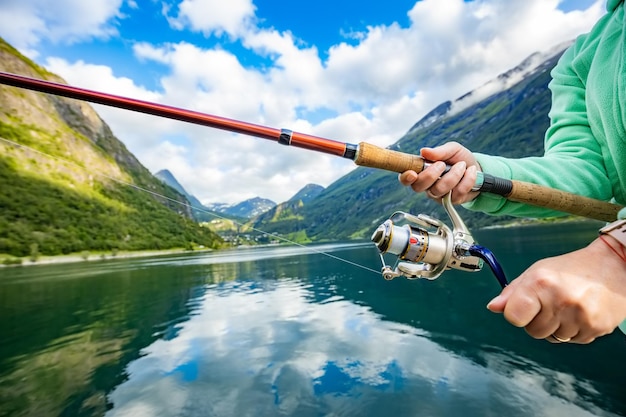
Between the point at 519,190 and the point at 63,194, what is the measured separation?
145607 mm

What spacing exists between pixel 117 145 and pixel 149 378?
672 ft

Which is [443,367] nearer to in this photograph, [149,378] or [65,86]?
[149,378]

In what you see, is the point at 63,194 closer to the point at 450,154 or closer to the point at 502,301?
the point at 450,154

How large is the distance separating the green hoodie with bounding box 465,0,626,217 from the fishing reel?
56cm

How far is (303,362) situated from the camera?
530 inches

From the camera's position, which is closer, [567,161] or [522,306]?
[522,306]

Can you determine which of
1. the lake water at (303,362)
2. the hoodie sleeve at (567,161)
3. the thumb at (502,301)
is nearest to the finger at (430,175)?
the hoodie sleeve at (567,161)

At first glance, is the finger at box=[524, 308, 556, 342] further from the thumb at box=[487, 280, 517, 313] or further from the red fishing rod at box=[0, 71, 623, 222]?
the red fishing rod at box=[0, 71, 623, 222]

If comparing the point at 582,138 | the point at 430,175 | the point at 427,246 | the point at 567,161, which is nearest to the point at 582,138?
the point at 582,138

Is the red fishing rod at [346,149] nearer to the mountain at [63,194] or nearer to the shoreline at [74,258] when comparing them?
the mountain at [63,194]

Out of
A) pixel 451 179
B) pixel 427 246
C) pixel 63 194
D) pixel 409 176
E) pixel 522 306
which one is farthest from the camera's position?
pixel 63 194

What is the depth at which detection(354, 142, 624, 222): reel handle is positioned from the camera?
234 cm

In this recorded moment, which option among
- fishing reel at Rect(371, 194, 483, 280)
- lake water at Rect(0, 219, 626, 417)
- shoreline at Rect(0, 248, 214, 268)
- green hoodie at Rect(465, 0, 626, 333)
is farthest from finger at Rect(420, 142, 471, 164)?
shoreline at Rect(0, 248, 214, 268)

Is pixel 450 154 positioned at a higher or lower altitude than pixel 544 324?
higher
